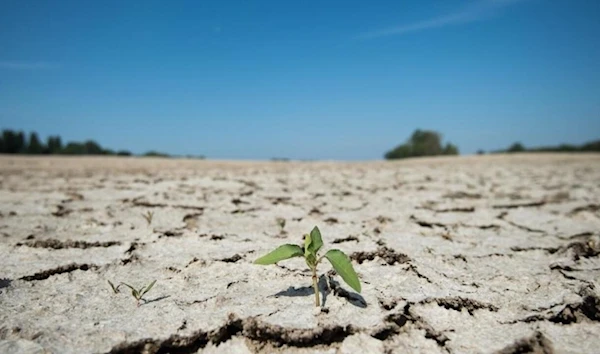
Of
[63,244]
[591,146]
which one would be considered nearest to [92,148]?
[63,244]

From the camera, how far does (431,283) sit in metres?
1.31

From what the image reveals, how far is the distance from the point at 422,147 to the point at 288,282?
95.7 feet

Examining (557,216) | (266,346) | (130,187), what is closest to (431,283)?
(266,346)

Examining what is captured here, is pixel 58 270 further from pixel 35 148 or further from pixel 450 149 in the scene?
pixel 450 149

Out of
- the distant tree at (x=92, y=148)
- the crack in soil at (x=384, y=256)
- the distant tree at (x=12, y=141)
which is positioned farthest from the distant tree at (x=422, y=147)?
the crack in soil at (x=384, y=256)

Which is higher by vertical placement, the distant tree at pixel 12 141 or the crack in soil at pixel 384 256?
the distant tree at pixel 12 141

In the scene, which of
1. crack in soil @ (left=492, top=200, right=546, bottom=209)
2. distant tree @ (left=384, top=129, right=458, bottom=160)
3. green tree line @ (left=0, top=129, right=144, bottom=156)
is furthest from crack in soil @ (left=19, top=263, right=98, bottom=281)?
distant tree @ (left=384, top=129, right=458, bottom=160)

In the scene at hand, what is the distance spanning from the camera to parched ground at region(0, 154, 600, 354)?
958mm

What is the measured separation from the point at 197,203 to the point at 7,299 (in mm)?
1830

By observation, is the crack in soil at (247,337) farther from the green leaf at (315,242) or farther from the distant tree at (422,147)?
the distant tree at (422,147)

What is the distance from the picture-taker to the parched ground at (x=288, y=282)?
96cm

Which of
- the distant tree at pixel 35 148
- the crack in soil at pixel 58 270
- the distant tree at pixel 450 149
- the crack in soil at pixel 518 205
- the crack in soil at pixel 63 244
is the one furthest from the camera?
the distant tree at pixel 450 149

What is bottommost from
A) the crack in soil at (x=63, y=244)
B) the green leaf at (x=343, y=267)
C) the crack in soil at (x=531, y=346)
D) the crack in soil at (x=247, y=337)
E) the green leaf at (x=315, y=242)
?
the crack in soil at (x=531, y=346)

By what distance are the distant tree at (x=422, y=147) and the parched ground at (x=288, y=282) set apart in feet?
85.3
